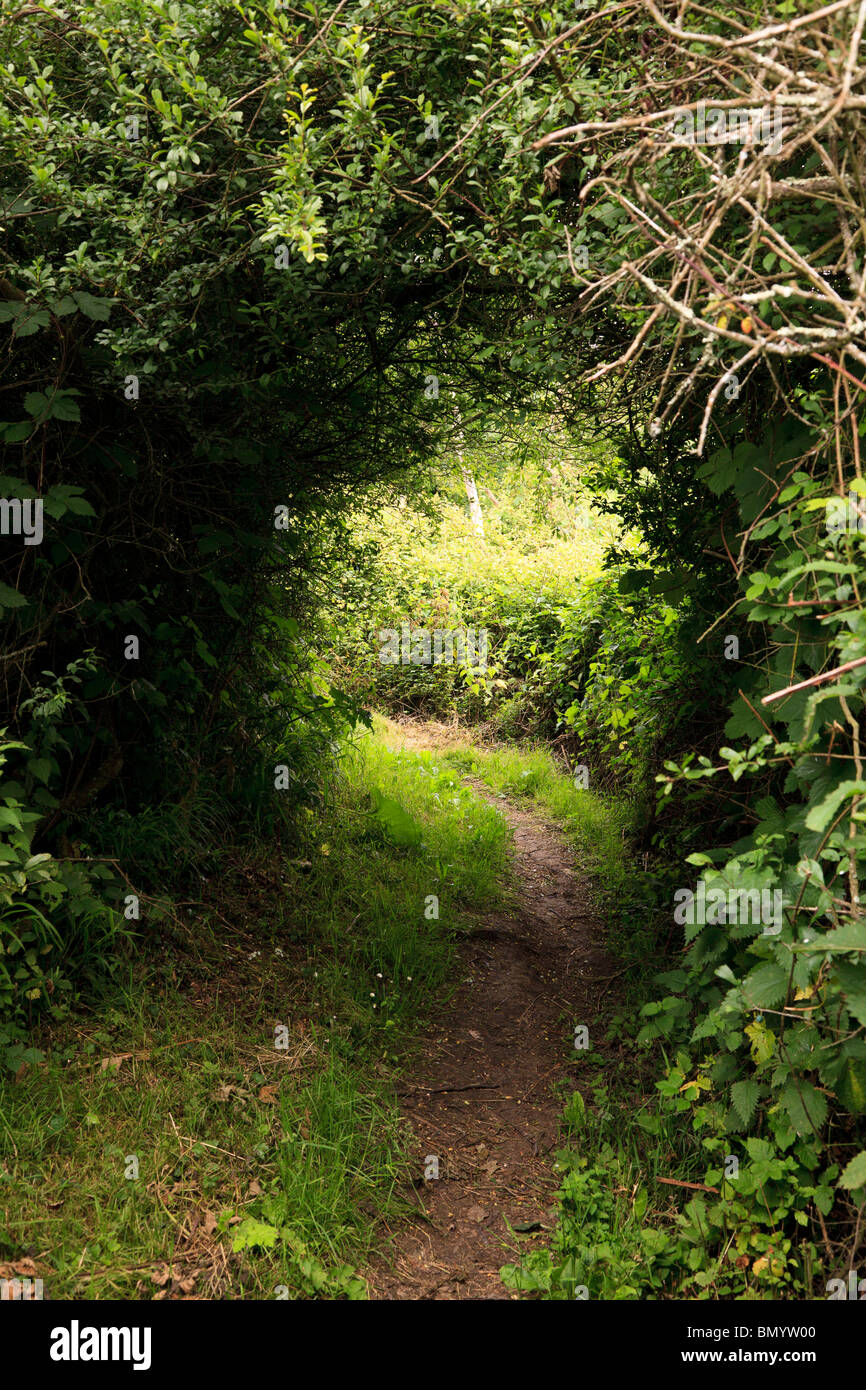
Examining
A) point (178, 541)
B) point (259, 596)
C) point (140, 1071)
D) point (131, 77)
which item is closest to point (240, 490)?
point (178, 541)

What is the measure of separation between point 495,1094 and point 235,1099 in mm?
1133

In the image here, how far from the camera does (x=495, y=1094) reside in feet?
12.8

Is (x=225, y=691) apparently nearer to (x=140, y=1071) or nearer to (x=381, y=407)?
(x=381, y=407)

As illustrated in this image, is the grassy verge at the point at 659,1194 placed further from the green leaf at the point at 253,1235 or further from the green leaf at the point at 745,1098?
the green leaf at the point at 253,1235

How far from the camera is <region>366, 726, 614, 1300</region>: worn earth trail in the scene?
3.08 m

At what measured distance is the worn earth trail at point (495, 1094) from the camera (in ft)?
10.1

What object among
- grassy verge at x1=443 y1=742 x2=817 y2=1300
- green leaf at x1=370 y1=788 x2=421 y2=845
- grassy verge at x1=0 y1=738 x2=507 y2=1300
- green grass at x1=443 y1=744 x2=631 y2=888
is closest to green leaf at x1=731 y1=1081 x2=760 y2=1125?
grassy verge at x1=443 y1=742 x2=817 y2=1300

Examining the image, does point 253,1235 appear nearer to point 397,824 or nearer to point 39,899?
point 39,899

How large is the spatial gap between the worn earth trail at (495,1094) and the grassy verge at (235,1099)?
147 mm

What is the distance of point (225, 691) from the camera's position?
515 cm

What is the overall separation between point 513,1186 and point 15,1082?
1.88m

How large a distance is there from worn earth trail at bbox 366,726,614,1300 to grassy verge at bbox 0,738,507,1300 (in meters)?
0.15

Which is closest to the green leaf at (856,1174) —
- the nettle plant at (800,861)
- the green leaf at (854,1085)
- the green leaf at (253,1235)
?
the nettle plant at (800,861)

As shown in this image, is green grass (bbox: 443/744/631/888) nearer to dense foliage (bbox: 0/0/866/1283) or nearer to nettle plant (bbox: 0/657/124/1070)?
dense foliage (bbox: 0/0/866/1283)
